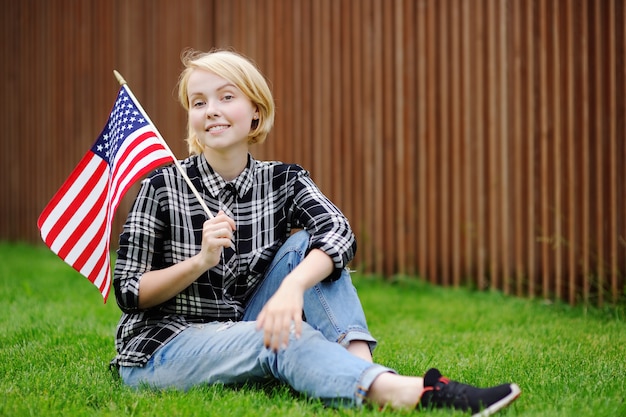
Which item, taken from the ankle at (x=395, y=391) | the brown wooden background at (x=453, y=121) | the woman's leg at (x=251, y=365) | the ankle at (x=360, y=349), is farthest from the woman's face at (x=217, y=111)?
the brown wooden background at (x=453, y=121)

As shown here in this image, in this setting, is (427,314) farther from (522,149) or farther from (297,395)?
(297,395)

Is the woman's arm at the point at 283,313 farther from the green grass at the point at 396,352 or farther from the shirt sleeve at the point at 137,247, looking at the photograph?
the shirt sleeve at the point at 137,247

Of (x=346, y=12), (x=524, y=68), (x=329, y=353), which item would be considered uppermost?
(x=346, y=12)

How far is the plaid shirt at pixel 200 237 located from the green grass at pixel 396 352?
28 cm

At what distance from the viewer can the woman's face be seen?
10.0ft

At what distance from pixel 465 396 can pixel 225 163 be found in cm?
126

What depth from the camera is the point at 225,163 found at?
123 inches

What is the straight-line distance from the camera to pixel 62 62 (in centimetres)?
936

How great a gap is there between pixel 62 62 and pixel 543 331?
694cm

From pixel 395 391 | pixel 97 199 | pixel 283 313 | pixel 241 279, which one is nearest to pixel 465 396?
pixel 395 391

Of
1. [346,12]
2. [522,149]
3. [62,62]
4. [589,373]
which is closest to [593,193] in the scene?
[522,149]

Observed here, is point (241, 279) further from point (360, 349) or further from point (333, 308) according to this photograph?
point (360, 349)

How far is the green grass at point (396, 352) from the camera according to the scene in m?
2.65

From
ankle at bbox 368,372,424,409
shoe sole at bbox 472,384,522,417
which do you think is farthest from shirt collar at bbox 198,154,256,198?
shoe sole at bbox 472,384,522,417
